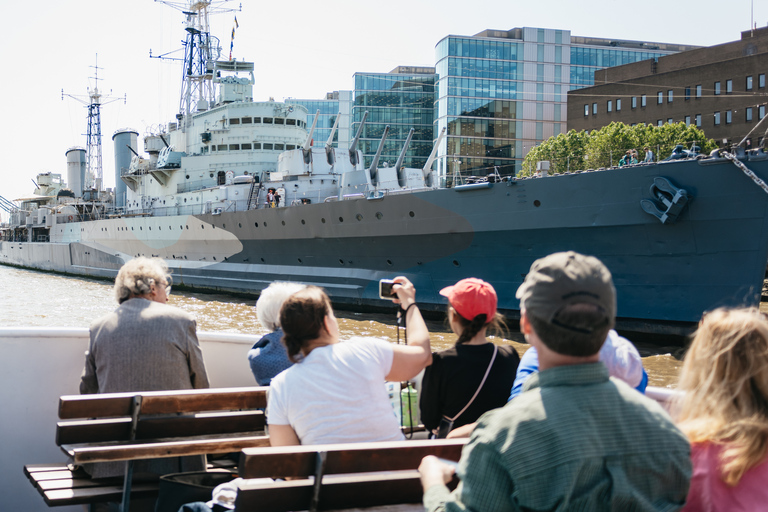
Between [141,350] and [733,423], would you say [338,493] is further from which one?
[141,350]

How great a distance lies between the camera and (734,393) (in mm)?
1513

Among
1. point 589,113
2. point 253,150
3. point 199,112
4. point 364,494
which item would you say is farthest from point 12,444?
point 589,113

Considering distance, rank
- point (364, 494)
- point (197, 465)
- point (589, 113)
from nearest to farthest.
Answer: point (364, 494) → point (197, 465) → point (589, 113)

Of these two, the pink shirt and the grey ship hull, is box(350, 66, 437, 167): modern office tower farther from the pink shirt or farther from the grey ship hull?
the pink shirt

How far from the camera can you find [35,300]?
1856 cm

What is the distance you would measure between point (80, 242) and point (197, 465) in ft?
101

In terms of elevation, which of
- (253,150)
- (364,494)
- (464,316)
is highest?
(253,150)

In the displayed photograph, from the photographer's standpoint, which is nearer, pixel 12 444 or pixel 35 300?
pixel 12 444

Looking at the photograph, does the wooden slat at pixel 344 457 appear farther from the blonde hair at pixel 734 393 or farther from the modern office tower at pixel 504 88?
the modern office tower at pixel 504 88

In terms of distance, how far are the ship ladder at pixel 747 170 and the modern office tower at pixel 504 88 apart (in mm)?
35786

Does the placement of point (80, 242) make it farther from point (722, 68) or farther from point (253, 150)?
point (722, 68)

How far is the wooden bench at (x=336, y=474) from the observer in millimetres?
1899

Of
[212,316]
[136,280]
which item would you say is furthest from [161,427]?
[212,316]

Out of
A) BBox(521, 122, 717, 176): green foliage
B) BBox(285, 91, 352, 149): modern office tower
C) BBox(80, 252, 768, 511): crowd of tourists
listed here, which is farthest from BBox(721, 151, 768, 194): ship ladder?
BBox(285, 91, 352, 149): modern office tower
